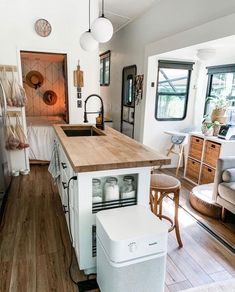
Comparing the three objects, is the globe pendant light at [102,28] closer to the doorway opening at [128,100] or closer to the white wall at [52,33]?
the white wall at [52,33]

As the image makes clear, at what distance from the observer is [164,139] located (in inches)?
177

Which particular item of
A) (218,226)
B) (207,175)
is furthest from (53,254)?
(207,175)

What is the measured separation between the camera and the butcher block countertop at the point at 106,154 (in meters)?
1.53

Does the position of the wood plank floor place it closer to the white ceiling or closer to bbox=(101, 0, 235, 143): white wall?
bbox=(101, 0, 235, 143): white wall

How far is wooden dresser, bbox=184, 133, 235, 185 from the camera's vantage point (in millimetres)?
3281

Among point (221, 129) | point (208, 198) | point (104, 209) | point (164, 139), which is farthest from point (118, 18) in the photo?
point (104, 209)

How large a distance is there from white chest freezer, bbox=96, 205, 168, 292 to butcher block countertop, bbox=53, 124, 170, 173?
0.35 metres

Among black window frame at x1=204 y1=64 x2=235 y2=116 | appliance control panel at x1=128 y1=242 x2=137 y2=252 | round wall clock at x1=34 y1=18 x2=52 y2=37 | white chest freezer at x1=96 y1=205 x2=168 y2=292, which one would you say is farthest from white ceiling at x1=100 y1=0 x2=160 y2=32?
appliance control panel at x1=128 y1=242 x2=137 y2=252

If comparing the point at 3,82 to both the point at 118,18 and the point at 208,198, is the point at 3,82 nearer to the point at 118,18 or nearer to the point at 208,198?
the point at 118,18

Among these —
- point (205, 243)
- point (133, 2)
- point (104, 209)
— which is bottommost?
point (205, 243)

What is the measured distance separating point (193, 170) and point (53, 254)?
8.82 feet

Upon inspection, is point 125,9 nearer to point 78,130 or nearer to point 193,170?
point 78,130

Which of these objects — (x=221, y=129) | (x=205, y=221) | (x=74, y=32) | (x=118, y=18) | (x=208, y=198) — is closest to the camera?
(x=205, y=221)

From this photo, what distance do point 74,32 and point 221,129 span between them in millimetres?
2839
